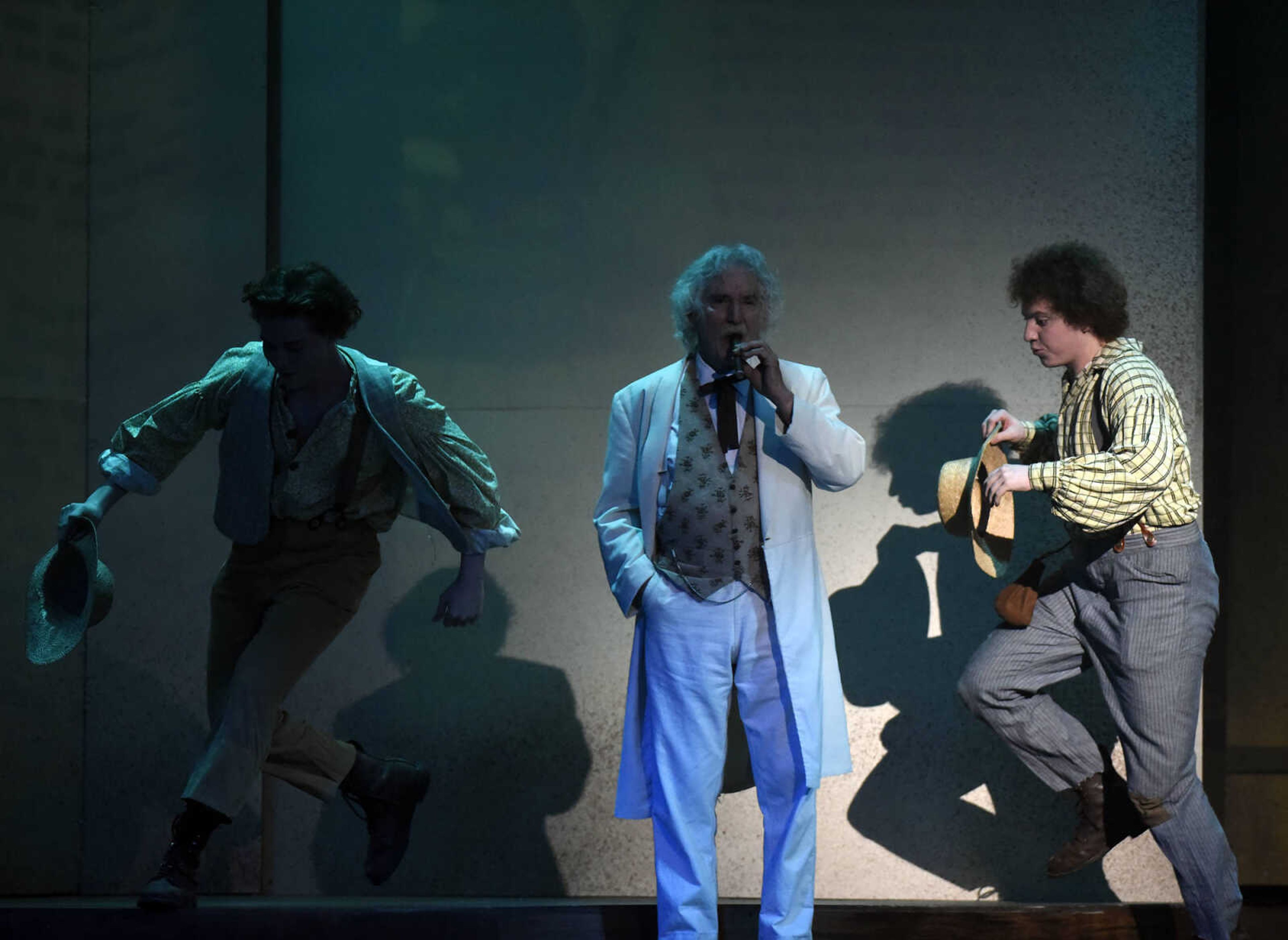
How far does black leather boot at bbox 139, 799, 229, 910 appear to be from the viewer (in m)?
3.38

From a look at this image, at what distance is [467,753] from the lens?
15.1ft

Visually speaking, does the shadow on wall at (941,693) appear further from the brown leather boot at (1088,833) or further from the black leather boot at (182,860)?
the black leather boot at (182,860)

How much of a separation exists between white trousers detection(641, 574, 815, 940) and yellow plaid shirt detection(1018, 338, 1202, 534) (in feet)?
2.78

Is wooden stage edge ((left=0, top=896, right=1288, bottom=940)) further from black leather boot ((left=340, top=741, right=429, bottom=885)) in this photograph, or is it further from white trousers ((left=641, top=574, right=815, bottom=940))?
white trousers ((left=641, top=574, right=815, bottom=940))

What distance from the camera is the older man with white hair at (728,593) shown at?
3.39m

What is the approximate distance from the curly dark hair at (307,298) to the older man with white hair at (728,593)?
0.78 m

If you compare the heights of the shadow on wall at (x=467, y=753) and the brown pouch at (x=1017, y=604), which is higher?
the brown pouch at (x=1017, y=604)

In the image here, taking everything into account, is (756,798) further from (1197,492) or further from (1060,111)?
(1060,111)

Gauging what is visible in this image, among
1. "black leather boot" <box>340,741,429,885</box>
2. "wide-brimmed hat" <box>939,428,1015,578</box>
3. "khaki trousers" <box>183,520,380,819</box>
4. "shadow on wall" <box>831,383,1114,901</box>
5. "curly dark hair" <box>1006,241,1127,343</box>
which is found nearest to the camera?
"khaki trousers" <box>183,520,380,819</box>

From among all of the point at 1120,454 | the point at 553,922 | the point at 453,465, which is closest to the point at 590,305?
the point at 453,465

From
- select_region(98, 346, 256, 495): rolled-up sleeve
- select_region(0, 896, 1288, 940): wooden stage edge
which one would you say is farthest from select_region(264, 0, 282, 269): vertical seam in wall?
select_region(0, 896, 1288, 940): wooden stage edge

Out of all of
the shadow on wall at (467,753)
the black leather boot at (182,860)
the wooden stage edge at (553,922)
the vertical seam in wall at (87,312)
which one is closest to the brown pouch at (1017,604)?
the wooden stage edge at (553,922)

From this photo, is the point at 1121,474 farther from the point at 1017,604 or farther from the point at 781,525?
the point at 781,525

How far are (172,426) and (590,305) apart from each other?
1.54m
